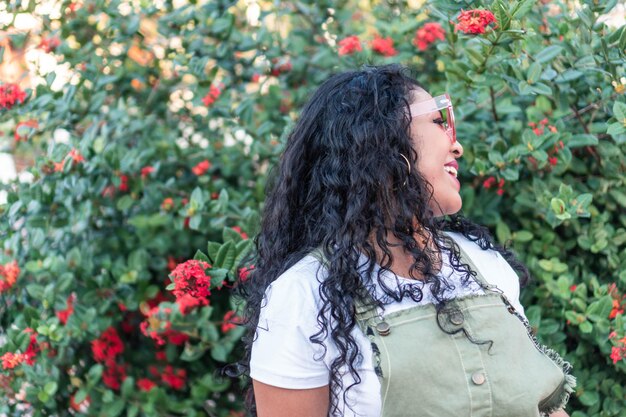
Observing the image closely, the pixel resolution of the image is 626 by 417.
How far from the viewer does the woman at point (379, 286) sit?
4.91 ft

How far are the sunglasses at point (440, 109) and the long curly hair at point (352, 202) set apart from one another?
1.0 inches

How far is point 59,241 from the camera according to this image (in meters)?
2.71

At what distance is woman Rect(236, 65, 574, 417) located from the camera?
4.91 ft

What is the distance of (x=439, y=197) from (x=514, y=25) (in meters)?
0.56

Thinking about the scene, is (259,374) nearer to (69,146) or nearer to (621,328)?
(621,328)

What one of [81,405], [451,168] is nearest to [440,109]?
[451,168]

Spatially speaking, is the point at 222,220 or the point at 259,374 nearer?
the point at 259,374

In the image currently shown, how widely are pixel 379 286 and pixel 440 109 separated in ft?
1.33

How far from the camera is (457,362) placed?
A: 1518mm

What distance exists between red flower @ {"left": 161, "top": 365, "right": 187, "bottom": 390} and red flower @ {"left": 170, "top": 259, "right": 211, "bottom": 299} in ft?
3.15

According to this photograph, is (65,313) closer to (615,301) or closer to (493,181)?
(493,181)

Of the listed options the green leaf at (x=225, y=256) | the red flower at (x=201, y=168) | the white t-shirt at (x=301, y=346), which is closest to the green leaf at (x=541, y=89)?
the white t-shirt at (x=301, y=346)

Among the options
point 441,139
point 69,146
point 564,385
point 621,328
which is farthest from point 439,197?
point 69,146

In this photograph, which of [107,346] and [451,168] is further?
[107,346]
